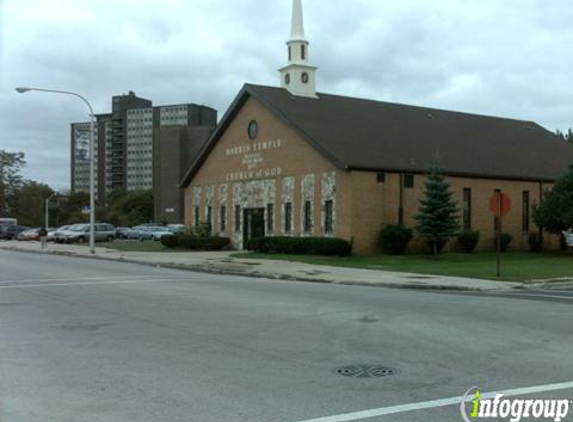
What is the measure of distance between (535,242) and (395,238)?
11835 millimetres

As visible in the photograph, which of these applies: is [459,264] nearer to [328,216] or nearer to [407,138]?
[328,216]

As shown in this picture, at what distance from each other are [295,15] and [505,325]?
34.1 metres

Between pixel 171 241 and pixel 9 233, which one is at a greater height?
pixel 9 233

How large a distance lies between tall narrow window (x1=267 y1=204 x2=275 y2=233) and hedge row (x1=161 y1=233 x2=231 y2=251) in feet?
13.5

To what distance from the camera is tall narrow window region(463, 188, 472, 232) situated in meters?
37.7

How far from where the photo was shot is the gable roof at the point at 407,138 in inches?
1388

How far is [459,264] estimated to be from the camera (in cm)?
2880

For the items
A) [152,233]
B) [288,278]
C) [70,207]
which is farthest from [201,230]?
[70,207]

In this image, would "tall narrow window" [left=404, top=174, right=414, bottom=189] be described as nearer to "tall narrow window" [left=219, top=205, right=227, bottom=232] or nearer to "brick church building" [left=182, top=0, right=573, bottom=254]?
"brick church building" [left=182, top=0, right=573, bottom=254]

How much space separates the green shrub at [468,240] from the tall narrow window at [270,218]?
10724 mm

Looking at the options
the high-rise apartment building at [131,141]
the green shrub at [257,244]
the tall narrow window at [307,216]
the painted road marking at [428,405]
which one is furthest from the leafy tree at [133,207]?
the painted road marking at [428,405]

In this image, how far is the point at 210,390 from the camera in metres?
7.03

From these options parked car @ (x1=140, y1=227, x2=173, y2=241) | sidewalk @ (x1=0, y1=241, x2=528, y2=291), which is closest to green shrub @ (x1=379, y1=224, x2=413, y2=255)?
sidewalk @ (x1=0, y1=241, x2=528, y2=291)

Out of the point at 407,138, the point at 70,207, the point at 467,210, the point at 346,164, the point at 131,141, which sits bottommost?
the point at 467,210
